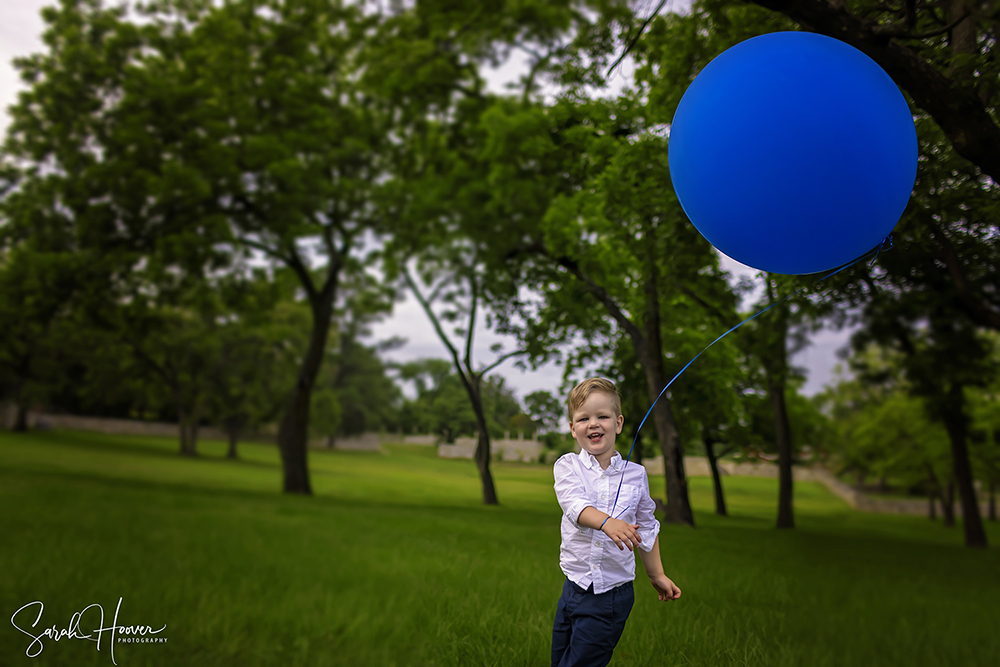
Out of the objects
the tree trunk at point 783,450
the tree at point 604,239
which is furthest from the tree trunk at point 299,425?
the tree trunk at point 783,450

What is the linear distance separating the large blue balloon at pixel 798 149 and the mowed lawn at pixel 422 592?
273cm

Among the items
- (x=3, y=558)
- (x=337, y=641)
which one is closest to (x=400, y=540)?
(x=337, y=641)

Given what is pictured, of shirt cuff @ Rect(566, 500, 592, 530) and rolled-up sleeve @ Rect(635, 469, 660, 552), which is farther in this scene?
rolled-up sleeve @ Rect(635, 469, 660, 552)

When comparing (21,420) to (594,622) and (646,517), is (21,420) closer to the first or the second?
(594,622)

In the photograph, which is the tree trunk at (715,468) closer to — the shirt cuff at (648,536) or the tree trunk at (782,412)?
the tree trunk at (782,412)

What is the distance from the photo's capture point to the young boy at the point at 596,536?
103 inches

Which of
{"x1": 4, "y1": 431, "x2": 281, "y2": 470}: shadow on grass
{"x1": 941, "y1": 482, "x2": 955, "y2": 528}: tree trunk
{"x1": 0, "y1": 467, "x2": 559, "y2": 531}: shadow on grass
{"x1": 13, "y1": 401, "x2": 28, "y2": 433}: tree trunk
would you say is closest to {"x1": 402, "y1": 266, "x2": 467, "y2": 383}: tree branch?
{"x1": 0, "y1": 467, "x2": 559, "y2": 531}: shadow on grass

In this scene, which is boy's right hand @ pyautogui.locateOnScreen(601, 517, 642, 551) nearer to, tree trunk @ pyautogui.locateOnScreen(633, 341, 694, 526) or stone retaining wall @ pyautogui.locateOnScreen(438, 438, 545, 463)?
tree trunk @ pyautogui.locateOnScreen(633, 341, 694, 526)

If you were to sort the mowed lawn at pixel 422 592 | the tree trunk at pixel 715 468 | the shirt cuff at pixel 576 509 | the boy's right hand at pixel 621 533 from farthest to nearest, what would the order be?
1. the tree trunk at pixel 715 468
2. the mowed lawn at pixel 422 592
3. the shirt cuff at pixel 576 509
4. the boy's right hand at pixel 621 533

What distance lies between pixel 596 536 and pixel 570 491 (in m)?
0.24

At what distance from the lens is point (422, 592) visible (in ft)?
17.9

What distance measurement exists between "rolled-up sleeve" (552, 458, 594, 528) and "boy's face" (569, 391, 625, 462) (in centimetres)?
15

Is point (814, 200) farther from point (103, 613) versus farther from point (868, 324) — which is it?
point (868, 324)

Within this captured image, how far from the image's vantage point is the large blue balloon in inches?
107
